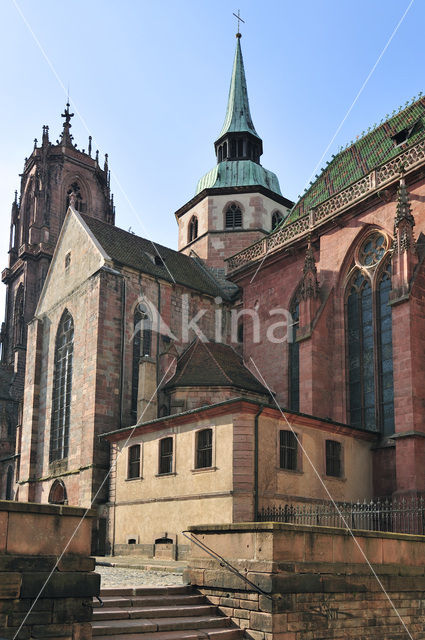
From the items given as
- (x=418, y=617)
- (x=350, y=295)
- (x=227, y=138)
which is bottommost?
(x=418, y=617)

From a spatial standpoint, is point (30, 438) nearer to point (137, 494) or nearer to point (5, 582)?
point (137, 494)

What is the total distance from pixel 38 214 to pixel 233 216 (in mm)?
29844

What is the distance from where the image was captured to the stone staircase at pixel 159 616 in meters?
9.09

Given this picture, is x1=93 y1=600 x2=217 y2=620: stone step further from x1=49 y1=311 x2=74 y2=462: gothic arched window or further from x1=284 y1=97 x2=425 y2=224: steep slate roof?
x1=284 y1=97 x2=425 y2=224: steep slate roof

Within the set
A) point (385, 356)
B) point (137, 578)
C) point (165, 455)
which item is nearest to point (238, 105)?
point (385, 356)

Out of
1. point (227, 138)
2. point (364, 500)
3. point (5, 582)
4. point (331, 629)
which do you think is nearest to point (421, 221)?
point (364, 500)

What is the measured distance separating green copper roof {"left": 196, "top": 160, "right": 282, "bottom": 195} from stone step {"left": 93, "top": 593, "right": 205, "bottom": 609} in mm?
29614

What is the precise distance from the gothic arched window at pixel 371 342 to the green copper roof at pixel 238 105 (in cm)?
1920

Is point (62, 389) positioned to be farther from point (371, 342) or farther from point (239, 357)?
point (371, 342)

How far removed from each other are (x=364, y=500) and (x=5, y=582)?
14964mm

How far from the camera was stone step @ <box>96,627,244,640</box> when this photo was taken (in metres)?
8.91

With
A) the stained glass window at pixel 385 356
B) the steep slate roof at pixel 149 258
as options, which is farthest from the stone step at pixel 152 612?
the steep slate roof at pixel 149 258

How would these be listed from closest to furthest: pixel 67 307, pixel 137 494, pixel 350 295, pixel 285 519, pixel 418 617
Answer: pixel 418 617, pixel 285 519, pixel 137 494, pixel 350 295, pixel 67 307

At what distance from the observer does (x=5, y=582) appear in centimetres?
779
